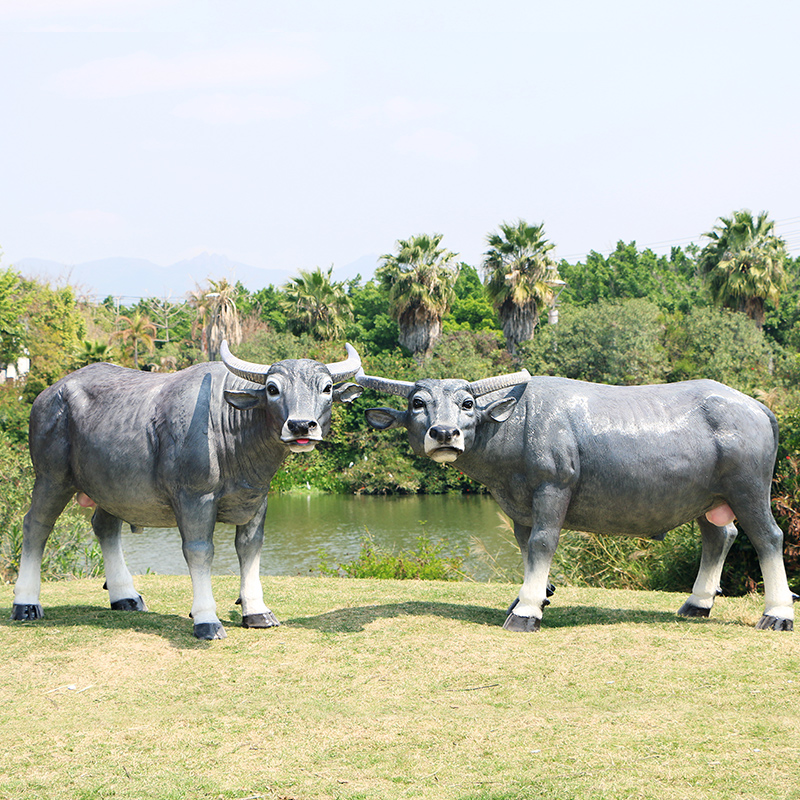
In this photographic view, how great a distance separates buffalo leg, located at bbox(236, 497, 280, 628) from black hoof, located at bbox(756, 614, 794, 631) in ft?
11.6

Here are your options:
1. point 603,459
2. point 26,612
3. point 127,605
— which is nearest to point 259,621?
point 127,605

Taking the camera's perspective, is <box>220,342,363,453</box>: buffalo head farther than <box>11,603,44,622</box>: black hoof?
No

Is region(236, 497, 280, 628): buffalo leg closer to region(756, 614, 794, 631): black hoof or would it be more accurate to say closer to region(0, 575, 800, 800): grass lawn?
region(0, 575, 800, 800): grass lawn

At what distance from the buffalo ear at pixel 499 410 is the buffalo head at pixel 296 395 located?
966mm

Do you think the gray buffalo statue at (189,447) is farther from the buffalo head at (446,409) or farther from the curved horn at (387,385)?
the buffalo head at (446,409)

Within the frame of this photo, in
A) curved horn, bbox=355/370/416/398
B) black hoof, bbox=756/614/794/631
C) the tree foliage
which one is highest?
the tree foliage

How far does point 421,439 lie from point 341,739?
7.83 feet

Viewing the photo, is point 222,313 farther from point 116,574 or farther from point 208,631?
point 208,631

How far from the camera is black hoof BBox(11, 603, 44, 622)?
6.67 metres

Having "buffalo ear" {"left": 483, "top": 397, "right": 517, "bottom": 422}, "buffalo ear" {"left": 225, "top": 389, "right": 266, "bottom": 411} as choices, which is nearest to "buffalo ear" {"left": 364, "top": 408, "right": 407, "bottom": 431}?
"buffalo ear" {"left": 483, "top": 397, "right": 517, "bottom": 422}

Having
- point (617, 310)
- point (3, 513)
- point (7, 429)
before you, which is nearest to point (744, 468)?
point (3, 513)

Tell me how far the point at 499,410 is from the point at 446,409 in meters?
0.44

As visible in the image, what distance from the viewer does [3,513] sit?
11969 millimetres

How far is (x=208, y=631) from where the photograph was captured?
6.04m
